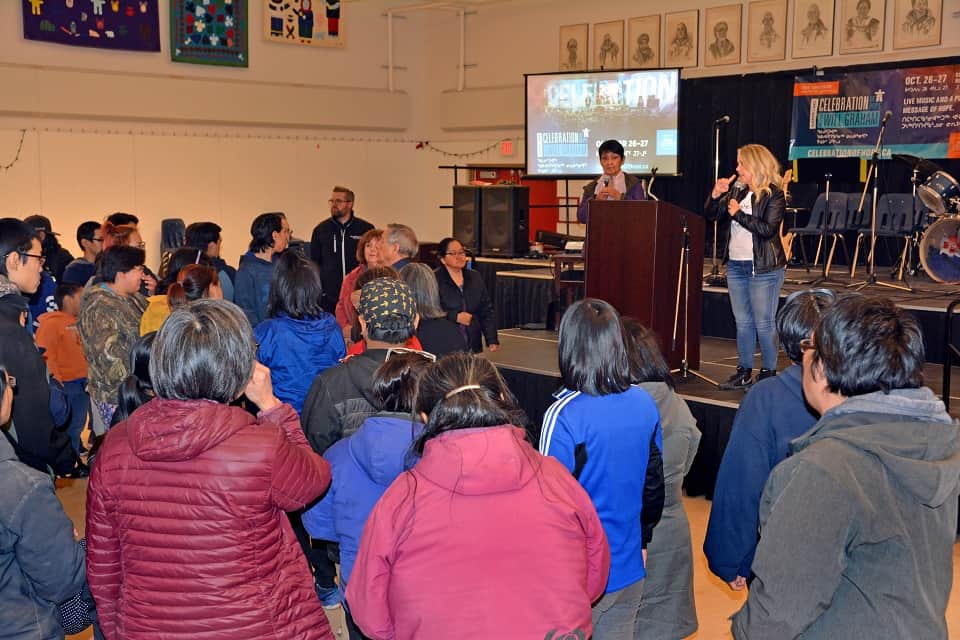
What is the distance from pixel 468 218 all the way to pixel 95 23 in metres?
4.72

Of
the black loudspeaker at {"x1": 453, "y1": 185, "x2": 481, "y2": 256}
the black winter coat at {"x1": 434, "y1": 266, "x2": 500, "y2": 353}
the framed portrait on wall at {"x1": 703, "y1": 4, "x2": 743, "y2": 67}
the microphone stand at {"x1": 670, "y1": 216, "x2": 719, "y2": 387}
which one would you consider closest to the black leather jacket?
the microphone stand at {"x1": 670, "y1": 216, "x2": 719, "y2": 387}

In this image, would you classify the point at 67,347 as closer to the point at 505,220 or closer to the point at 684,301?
the point at 684,301

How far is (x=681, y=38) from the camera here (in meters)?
11.3

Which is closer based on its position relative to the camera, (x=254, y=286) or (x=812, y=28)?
(x=254, y=286)

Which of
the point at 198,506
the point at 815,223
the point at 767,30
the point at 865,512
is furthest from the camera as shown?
the point at 767,30

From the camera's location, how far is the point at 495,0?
12.9 meters

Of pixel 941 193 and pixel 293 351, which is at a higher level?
pixel 941 193

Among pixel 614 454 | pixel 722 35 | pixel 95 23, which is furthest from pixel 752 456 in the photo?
pixel 95 23

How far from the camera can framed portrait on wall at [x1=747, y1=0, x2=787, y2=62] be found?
1048 cm

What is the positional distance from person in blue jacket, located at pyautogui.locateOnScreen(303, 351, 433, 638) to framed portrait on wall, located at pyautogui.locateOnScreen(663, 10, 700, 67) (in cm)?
962

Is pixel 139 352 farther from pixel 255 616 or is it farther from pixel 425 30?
pixel 425 30

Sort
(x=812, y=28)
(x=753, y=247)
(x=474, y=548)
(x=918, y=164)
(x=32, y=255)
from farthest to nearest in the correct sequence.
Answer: (x=812, y=28) → (x=918, y=164) → (x=753, y=247) → (x=32, y=255) → (x=474, y=548)

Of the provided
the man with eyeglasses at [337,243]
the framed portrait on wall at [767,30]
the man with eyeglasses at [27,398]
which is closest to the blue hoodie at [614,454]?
the man with eyeglasses at [27,398]

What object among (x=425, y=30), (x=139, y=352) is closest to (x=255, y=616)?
(x=139, y=352)
